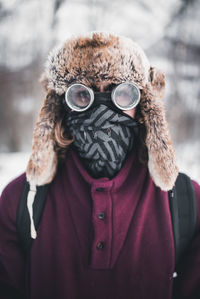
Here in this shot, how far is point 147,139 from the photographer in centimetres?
116

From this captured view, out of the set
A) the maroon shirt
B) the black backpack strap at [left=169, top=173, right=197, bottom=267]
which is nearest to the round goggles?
the maroon shirt

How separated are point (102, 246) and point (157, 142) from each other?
650mm

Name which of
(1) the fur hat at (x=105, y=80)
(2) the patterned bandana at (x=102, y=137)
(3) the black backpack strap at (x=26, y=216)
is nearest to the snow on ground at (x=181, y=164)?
(3) the black backpack strap at (x=26, y=216)

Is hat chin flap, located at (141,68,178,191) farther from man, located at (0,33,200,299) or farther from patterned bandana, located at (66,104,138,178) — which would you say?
patterned bandana, located at (66,104,138,178)

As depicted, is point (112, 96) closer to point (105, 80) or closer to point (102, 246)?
point (105, 80)

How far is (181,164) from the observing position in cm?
660

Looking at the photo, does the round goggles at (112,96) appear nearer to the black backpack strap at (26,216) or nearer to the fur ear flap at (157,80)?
the fur ear flap at (157,80)

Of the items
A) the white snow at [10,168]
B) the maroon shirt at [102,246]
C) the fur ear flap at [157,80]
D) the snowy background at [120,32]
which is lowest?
the maroon shirt at [102,246]

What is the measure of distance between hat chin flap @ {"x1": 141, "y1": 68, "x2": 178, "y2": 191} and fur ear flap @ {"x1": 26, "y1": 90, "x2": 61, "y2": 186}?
0.57 meters

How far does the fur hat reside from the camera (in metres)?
1.04

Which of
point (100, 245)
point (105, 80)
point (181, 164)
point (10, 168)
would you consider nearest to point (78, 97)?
point (105, 80)

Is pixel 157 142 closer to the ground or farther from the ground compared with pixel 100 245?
farther from the ground

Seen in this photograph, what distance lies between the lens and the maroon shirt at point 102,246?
1.02 m

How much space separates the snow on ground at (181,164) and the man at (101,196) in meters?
3.67
